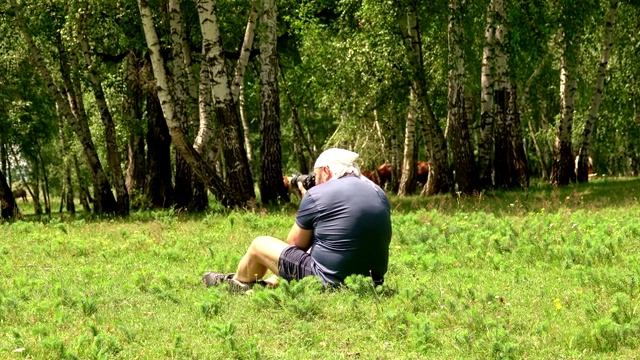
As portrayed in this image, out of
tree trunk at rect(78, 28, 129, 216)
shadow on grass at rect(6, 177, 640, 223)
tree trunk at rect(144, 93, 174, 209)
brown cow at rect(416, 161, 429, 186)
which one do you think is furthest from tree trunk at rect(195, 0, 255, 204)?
brown cow at rect(416, 161, 429, 186)

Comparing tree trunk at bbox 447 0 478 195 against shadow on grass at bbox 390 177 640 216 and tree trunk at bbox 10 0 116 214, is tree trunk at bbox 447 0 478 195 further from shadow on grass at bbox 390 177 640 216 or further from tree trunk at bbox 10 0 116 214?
tree trunk at bbox 10 0 116 214

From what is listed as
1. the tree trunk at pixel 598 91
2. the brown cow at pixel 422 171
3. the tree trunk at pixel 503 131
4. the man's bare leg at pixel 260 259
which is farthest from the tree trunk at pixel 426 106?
the man's bare leg at pixel 260 259

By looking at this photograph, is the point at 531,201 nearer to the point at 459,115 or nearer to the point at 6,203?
the point at 459,115

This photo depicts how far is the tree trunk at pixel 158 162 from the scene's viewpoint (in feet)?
87.8

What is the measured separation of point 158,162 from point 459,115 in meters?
10.1

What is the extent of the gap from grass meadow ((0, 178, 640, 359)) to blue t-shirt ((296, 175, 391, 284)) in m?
0.32

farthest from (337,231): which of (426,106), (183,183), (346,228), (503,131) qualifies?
(503,131)

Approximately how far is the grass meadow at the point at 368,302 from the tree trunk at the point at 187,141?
5.08 metres

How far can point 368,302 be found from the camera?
8.08 meters

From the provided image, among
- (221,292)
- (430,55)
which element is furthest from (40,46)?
(221,292)

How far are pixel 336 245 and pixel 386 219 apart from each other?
57 centimetres

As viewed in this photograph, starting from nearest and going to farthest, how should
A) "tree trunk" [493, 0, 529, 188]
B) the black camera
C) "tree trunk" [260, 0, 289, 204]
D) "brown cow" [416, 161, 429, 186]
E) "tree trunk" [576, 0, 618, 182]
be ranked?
the black camera < "tree trunk" [260, 0, 289, 204] < "tree trunk" [493, 0, 529, 188] < "tree trunk" [576, 0, 618, 182] < "brown cow" [416, 161, 429, 186]

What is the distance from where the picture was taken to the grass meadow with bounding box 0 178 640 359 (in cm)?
677

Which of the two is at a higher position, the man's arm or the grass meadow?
the man's arm
